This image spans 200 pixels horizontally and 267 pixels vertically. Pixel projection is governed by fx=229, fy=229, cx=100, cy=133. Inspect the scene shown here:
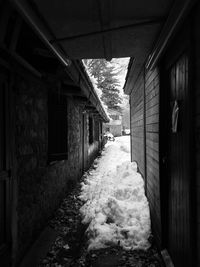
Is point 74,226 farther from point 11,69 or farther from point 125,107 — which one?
point 125,107

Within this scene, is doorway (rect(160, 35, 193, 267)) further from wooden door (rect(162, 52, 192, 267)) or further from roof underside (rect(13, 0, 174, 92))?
roof underside (rect(13, 0, 174, 92))

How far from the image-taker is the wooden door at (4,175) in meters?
2.69

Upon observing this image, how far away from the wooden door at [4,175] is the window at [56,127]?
1654 mm

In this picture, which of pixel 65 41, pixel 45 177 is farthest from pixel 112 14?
pixel 45 177

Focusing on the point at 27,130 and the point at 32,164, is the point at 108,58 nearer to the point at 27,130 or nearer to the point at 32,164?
the point at 27,130

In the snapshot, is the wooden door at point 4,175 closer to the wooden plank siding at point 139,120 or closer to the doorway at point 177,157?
the doorway at point 177,157

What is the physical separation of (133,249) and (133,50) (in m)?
2.75

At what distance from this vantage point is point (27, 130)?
345cm

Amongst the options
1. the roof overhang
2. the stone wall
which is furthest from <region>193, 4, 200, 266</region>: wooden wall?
the stone wall

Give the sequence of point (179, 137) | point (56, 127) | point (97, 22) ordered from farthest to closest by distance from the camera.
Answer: point (56, 127) → point (179, 137) → point (97, 22)

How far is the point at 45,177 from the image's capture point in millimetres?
4305

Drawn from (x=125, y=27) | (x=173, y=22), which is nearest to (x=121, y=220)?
(x=125, y=27)

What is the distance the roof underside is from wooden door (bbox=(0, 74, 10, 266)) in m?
0.89

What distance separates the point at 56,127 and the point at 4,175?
7.49ft
